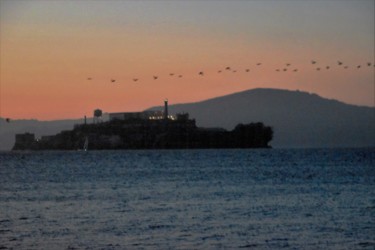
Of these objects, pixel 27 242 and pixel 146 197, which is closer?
pixel 27 242

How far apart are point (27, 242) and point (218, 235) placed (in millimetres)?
6670

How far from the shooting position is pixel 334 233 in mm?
35500

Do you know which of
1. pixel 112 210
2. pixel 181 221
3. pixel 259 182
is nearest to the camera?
pixel 181 221

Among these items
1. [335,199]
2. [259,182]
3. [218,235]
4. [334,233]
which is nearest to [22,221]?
[218,235]

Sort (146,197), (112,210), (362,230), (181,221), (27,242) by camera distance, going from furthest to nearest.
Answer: (146,197), (112,210), (181,221), (362,230), (27,242)

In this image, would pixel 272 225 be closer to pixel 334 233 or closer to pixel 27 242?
pixel 334 233

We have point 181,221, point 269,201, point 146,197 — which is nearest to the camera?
point 181,221

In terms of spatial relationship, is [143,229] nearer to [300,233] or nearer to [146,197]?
[300,233]

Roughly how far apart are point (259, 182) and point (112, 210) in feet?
85.4

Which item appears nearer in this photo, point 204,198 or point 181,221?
point 181,221

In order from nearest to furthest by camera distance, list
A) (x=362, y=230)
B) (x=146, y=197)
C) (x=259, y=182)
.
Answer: (x=362, y=230)
(x=146, y=197)
(x=259, y=182)

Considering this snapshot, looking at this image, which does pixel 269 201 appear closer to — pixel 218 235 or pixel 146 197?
pixel 146 197

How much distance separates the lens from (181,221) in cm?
3984

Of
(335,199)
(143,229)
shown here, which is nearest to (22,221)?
(143,229)
